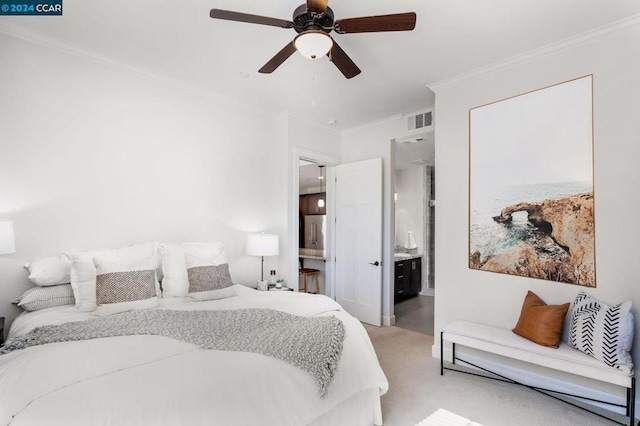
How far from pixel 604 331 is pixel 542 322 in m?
0.37

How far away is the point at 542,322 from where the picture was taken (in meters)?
2.53

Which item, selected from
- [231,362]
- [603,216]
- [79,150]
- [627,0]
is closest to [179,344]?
[231,362]

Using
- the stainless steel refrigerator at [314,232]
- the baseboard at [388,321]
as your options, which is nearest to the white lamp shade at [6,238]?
the baseboard at [388,321]

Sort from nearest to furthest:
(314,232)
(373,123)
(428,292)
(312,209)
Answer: (373,123) < (428,292) < (314,232) < (312,209)

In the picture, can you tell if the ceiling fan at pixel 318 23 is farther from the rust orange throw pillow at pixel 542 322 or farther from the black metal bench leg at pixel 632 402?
the black metal bench leg at pixel 632 402

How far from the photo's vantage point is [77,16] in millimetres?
2357

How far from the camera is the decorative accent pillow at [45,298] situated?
2.31 metres

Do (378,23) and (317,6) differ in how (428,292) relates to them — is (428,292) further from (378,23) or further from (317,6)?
(317,6)

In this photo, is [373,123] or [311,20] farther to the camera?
[373,123]

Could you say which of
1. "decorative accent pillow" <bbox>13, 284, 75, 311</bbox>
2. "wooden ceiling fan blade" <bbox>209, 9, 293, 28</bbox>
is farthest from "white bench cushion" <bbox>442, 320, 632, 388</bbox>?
"decorative accent pillow" <bbox>13, 284, 75, 311</bbox>

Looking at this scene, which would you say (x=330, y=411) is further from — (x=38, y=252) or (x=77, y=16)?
(x=77, y=16)

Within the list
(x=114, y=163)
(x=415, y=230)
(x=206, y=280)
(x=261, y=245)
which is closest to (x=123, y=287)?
(x=206, y=280)

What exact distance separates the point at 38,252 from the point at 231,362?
2091mm

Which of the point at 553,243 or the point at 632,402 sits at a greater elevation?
the point at 553,243
